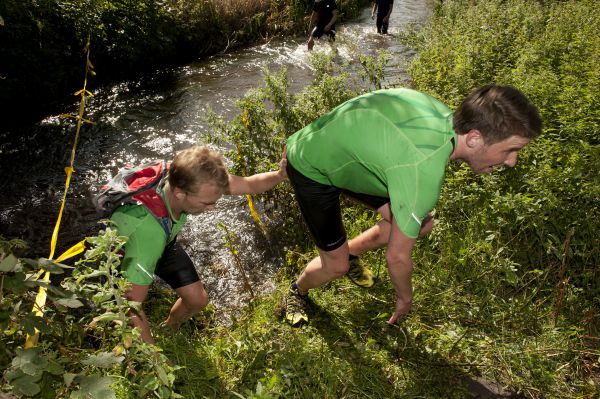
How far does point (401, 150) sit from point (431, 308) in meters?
1.67

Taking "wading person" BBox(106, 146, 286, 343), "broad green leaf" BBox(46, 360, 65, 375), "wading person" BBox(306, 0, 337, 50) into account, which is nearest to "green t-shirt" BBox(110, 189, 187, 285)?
"wading person" BBox(106, 146, 286, 343)

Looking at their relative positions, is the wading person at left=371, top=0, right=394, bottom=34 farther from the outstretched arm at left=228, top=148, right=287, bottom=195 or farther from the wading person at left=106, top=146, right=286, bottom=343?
the wading person at left=106, top=146, right=286, bottom=343

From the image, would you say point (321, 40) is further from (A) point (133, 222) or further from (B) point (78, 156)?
(A) point (133, 222)

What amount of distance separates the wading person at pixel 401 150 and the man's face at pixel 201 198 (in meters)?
0.52

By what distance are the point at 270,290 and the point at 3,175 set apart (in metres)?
4.16

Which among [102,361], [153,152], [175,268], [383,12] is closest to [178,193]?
[175,268]

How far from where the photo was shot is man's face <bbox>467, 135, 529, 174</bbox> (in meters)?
2.04

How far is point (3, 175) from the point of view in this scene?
5.49m

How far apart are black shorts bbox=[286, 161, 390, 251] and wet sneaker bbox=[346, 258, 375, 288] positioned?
633 millimetres

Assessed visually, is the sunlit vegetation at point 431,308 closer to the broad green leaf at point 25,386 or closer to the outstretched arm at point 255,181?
the broad green leaf at point 25,386

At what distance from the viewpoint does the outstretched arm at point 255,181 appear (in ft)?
9.09

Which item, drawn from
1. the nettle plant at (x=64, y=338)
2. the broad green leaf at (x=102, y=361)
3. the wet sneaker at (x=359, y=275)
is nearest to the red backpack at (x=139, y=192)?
the nettle plant at (x=64, y=338)

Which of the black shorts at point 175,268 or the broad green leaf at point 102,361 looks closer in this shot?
the broad green leaf at point 102,361

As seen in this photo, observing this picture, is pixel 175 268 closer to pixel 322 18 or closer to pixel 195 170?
pixel 195 170
